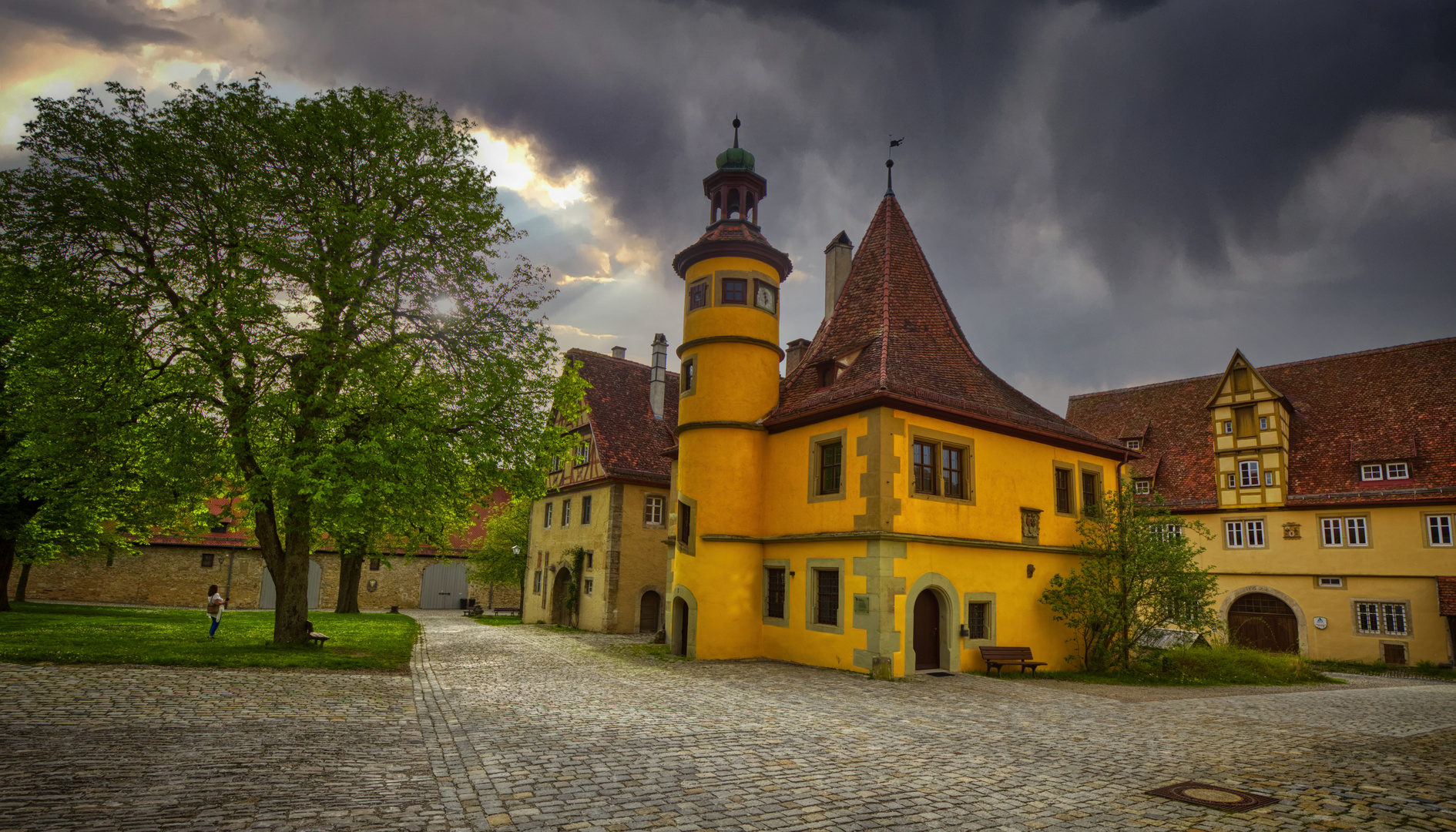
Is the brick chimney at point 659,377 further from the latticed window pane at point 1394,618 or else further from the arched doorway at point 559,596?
the latticed window pane at point 1394,618

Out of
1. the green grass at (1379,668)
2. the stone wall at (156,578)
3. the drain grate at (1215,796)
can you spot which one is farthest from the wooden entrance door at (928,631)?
the stone wall at (156,578)

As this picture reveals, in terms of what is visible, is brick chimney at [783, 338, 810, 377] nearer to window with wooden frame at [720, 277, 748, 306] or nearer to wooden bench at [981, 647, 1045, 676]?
window with wooden frame at [720, 277, 748, 306]

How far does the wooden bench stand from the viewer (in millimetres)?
17328

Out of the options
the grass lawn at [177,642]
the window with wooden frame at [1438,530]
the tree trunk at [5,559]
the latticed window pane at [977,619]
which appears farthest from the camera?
the window with wooden frame at [1438,530]

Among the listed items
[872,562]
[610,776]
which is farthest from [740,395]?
[610,776]

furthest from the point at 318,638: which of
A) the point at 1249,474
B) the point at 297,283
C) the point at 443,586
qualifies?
the point at 1249,474

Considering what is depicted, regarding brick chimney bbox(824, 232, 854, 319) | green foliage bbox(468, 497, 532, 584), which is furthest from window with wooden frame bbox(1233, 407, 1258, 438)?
green foliage bbox(468, 497, 532, 584)

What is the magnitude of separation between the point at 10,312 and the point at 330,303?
6656mm

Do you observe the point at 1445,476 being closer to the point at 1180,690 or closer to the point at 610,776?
the point at 1180,690

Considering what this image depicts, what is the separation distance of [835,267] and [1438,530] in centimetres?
2245

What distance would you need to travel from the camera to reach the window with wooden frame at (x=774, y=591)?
1934 cm

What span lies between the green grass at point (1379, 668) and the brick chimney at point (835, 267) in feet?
67.9

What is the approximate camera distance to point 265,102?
650 inches

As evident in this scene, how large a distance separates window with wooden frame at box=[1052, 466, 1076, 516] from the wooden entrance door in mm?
5248
